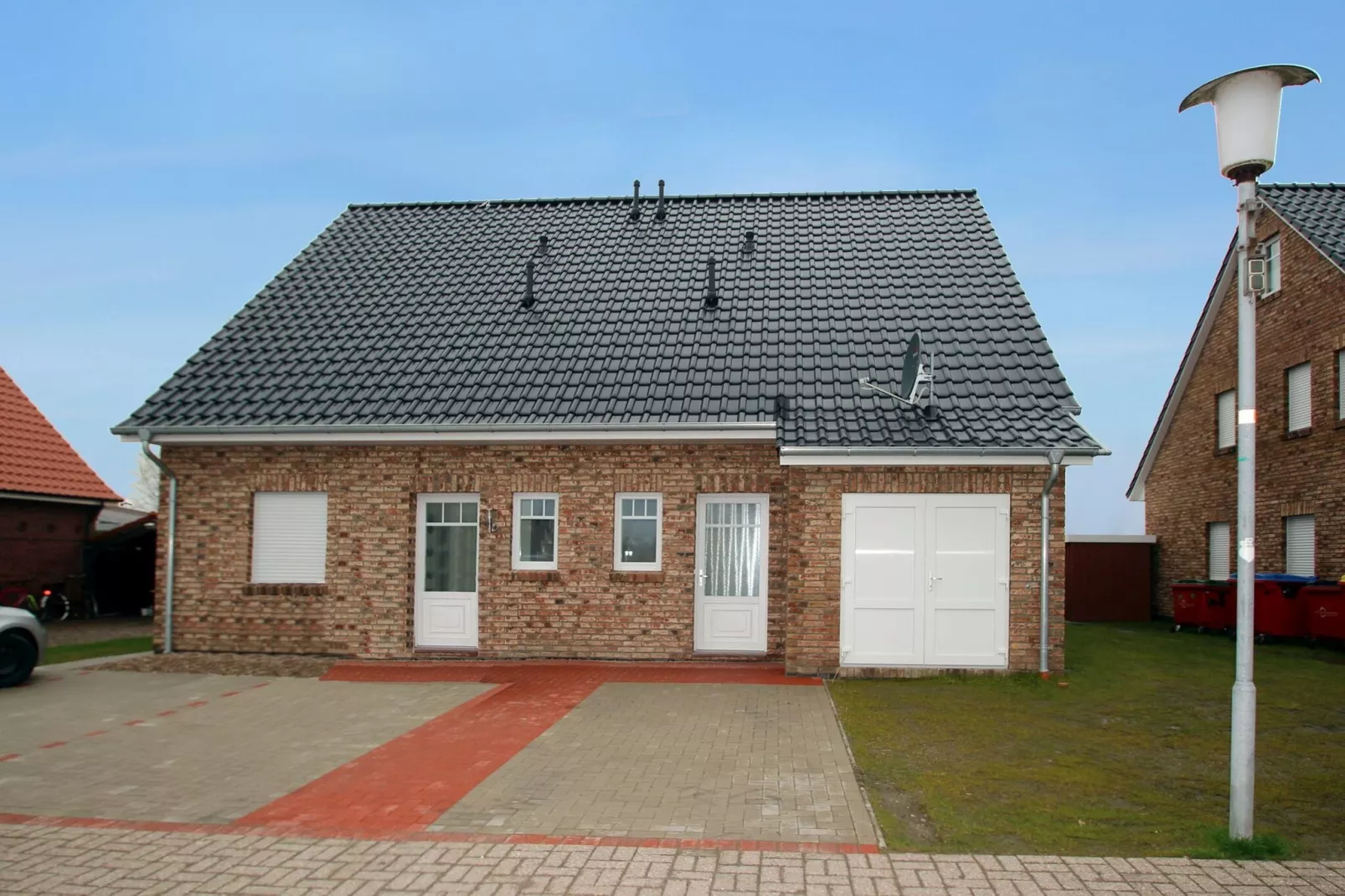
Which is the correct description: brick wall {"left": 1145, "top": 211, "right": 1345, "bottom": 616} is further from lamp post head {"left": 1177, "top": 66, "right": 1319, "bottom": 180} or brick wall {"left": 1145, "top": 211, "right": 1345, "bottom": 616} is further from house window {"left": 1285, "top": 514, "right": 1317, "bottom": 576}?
lamp post head {"left": 1177, "top": 66, "right": 1319, "bottom": 180}

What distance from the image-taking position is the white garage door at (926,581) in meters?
12.2

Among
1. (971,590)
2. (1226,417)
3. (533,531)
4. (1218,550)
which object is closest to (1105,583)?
(1218,550)

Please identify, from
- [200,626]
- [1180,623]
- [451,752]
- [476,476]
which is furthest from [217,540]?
[1180,623]

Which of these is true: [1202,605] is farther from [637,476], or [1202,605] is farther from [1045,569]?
[637,476]

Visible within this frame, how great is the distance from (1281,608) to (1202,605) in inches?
88.3

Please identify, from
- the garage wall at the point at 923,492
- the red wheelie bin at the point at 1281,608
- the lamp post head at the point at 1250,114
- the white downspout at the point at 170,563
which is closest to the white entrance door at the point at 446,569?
the white downspout at the point at 170,563

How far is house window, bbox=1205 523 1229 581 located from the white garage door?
10.7m

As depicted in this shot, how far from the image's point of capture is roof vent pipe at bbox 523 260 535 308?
52.4ft

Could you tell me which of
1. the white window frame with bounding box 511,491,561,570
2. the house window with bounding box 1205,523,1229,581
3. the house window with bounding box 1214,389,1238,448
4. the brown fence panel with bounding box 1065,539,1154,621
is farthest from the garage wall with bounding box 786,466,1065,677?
the house window with bounding box 1214,389,1238,448

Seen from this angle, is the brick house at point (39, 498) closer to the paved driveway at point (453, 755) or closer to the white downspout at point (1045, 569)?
the paved driveway at point (453, 755)

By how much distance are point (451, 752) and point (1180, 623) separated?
15832 millimetres

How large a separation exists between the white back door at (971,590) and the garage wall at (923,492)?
0.37 ft

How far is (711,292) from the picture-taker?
51.4 ft

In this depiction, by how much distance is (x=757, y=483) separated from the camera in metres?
13.2
